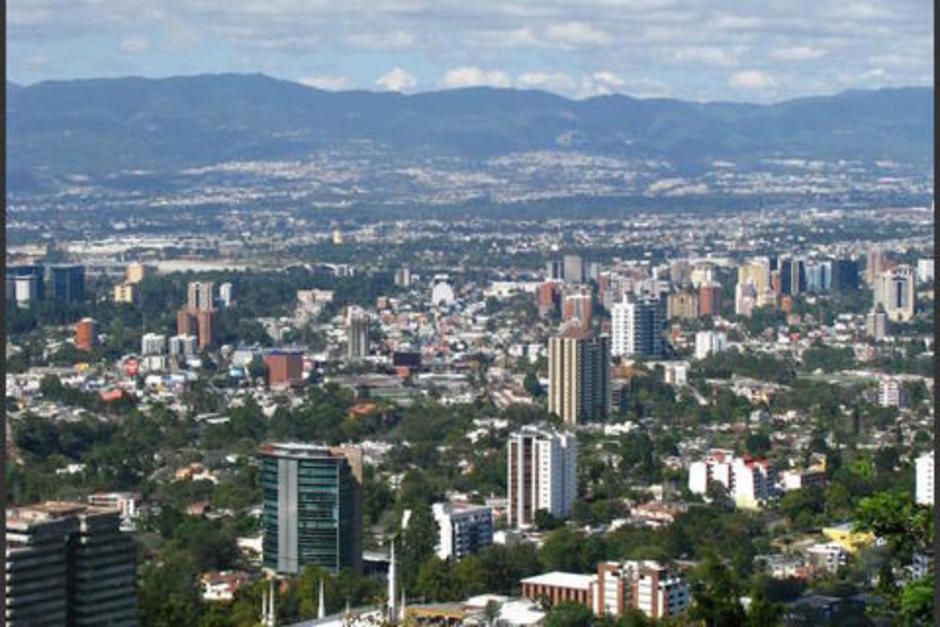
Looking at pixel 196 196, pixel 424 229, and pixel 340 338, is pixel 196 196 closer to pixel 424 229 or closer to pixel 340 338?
pixel 424 229

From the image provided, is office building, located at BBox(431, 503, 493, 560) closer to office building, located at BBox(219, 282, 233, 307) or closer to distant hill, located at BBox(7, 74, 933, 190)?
office building, located at BBox(219, 282, 233, 307)

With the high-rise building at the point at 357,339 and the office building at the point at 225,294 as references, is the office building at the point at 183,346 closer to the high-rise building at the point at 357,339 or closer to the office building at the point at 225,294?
the high-rise building at the point at 357,339

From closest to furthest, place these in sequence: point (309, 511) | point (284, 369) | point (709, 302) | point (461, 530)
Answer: point (309, 511) < point (461, 530) < point (284, 369) < point (709, 302)

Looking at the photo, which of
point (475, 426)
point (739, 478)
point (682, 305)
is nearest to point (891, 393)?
point (475, 426)

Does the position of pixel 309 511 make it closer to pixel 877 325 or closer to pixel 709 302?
pixel 877 325

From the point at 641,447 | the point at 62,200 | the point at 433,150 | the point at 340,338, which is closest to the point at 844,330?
the point at 340,338

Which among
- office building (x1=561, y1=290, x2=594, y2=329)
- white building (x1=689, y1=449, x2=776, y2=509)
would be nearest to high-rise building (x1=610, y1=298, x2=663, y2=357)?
office building (x1=561, y1=290, x2=594, y2=329)
